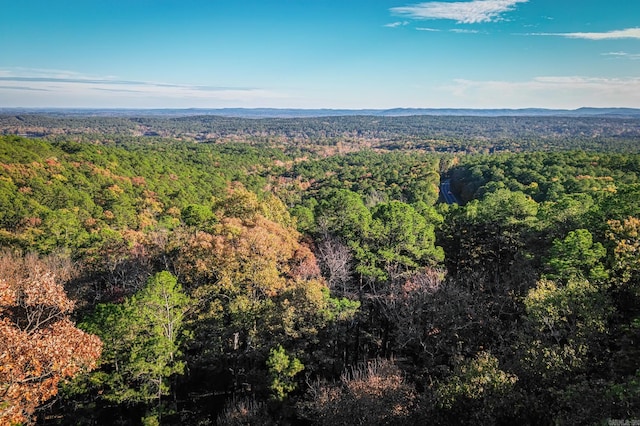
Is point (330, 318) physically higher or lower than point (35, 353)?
lower

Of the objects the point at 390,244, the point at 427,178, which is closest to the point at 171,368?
the point at 390,244

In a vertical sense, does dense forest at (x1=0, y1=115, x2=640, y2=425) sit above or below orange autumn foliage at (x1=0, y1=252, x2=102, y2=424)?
below

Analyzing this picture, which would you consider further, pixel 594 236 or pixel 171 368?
pixel 594 236

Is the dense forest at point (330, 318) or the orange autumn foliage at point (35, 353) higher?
the orange autumn foliage at point (35, 353)

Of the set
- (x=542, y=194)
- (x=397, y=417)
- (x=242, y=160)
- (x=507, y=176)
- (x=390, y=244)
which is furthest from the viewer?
(x=242, y=160)

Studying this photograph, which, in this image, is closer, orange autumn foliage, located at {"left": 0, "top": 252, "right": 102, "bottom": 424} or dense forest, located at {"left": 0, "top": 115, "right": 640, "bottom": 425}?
orange autumn foliage, located at {"left": 0, "top": 252, "right": 102, "bottom": 424}

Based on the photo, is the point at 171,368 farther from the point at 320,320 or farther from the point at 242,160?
the point at 242,160

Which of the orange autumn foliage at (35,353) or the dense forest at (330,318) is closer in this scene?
the orange autumn foliage at (35,353)

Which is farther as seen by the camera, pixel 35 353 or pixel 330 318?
pixel 330 318

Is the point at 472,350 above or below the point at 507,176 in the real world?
below

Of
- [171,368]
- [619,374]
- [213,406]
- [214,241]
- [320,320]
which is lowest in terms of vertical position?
[213,406]

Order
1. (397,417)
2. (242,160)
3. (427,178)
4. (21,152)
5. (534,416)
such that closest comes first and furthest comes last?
1. (534,416)
2. (397,417)
3. (21,152)
4. (427,178)
5. (242,160)
